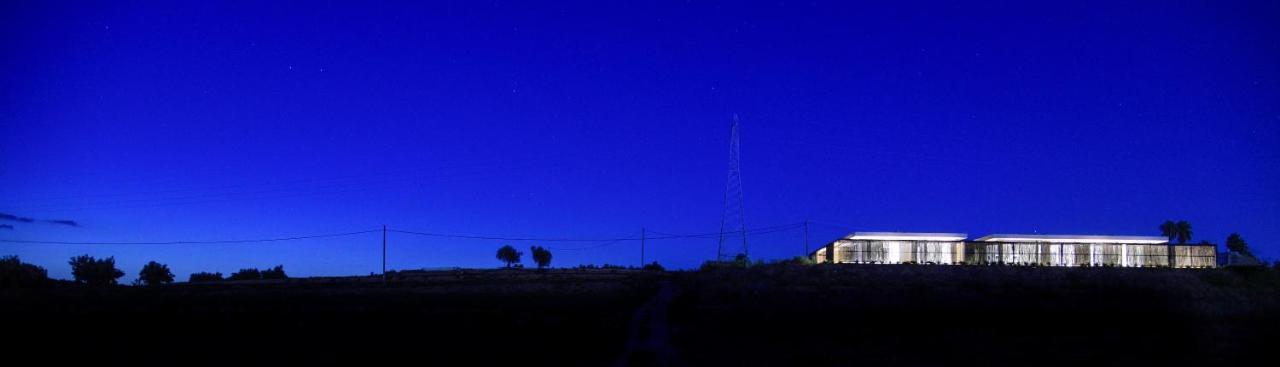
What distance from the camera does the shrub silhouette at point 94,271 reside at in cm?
7525

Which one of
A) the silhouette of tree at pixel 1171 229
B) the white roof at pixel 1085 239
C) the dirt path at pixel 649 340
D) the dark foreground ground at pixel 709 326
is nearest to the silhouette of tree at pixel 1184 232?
the silhouette of tree at pixel 1171 229

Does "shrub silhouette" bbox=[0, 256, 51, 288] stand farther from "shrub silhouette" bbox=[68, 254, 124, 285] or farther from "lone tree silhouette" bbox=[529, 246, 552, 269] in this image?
"lone tree silhouette" bbox=[529, 246, 552, 269]

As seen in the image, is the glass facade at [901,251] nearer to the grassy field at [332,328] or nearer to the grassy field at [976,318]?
the grassy field at [976,318]

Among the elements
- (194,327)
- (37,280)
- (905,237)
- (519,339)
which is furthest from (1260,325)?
(37,280)

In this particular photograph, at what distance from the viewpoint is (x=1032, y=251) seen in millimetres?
78625

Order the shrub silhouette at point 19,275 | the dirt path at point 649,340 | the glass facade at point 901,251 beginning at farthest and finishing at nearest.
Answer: the glass facade at point 901,251, the shrub silhouette at point 19,275, the dirt path at point 649,340

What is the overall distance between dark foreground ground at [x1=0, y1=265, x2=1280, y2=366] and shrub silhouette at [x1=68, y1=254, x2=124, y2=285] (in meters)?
37.2

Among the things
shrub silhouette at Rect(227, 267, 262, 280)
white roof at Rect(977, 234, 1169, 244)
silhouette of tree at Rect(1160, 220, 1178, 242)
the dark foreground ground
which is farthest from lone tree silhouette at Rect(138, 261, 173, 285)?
silhouette of tree at Rect(1160, 220, 1178, 242)

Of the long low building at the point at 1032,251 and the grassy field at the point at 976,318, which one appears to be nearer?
the grassy field at the point at 976,318

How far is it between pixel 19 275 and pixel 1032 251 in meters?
82.3

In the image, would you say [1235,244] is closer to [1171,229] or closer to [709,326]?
[1171,229]

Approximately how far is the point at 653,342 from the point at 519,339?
12.0 feet

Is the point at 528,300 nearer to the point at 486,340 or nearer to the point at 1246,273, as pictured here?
the point at 486,340

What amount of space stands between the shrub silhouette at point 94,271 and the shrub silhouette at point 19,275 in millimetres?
4698
